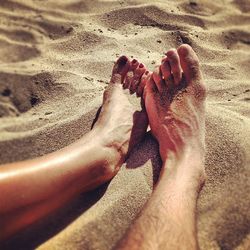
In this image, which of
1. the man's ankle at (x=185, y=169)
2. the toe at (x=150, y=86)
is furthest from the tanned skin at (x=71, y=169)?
the man's ankle at (x=185, y=169)

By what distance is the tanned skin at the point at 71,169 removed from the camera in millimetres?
1285

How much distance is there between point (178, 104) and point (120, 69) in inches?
16.8

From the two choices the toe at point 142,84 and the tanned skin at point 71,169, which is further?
the toe at point 142,84

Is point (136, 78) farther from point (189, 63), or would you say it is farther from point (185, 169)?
point (185, 169)

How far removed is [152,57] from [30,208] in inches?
53.1

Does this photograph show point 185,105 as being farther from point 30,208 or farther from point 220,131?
point 30,208

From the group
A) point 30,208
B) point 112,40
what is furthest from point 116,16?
point 30,208

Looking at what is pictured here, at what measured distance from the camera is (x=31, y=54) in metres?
2.27

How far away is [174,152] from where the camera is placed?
164 centimetres

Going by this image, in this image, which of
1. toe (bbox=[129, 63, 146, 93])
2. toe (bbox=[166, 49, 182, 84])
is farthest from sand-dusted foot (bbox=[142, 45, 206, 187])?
toe (bbox=[129, 63, 146, 93])

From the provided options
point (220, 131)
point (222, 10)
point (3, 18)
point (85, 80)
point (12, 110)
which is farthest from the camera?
point (222, 10)

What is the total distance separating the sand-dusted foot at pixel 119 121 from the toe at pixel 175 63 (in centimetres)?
28

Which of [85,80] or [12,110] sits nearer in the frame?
[12,110]

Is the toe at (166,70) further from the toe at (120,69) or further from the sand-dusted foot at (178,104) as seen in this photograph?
the toe at (120,69)
